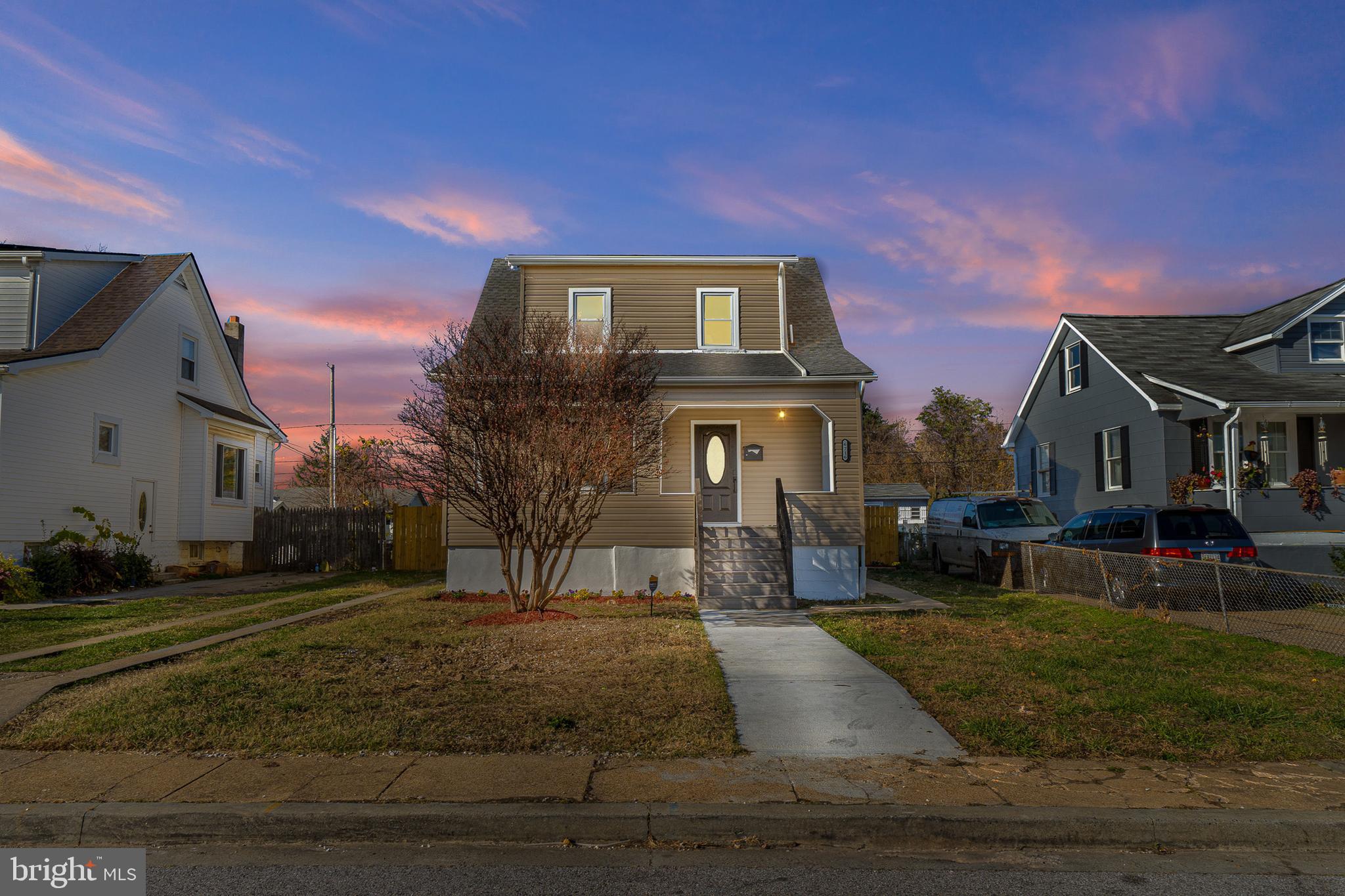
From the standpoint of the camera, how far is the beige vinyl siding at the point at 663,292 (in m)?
17.4

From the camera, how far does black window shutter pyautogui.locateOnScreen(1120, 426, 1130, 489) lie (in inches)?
829

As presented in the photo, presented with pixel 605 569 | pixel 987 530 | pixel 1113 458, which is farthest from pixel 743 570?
pixel 1113 458

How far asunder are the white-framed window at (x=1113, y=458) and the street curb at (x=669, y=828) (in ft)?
61.3

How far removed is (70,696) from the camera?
7.31 metres

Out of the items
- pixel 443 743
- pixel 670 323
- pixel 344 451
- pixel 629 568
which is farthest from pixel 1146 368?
pixel 344 451

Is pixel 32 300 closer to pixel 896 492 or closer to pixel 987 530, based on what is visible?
pixel 987 530

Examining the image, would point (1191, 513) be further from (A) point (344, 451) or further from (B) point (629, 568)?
(A) point (344, 451)

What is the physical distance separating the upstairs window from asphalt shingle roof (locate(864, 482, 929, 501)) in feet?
113

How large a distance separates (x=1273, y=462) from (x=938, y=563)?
760 centimetres

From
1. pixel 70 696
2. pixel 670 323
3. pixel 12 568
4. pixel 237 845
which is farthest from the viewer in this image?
pixel 670 323

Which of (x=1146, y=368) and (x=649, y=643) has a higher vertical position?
(x=1146, y=368)

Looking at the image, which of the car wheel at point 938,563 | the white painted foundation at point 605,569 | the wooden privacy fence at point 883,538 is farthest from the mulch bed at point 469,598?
the wooden privacy fence at point 883,538

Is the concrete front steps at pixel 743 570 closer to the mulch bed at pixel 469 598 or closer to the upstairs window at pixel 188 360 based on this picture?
the mulch bed at pixel 469 598

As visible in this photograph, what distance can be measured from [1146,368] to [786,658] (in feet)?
52.1
